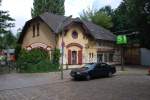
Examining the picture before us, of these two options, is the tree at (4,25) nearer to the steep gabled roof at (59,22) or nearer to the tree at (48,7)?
the steep gabled roof at (59,22)

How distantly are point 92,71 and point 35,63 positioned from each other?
10227mm

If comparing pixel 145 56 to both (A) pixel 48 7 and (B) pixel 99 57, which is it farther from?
(A) pixel 48 7

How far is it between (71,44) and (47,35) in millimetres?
3523

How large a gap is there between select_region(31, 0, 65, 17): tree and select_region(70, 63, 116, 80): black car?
32.3m

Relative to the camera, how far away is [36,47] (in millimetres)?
44125

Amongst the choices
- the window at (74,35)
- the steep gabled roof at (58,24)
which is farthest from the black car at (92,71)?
the window at (74,35)

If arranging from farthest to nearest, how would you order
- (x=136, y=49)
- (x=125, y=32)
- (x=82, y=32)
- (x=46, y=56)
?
(x=125, y=32), (x=136, y=49), (x=82, y=32), (x=46, y=56)

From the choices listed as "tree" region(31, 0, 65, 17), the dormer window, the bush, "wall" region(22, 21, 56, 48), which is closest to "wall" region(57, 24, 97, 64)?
the dormer window

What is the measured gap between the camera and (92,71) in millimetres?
29188

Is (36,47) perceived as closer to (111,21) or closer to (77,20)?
(77,20)

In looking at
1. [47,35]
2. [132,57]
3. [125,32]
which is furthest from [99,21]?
[47,35]

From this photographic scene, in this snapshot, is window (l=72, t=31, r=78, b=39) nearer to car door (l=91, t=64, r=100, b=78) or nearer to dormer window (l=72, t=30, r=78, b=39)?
dormer window (l=72, t=30, r=78, b=39)

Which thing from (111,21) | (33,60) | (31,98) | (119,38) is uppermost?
(111,21)

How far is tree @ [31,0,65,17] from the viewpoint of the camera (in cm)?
6172
